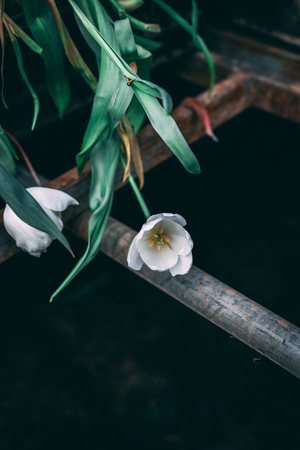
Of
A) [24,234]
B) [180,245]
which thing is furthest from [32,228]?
[180,245]

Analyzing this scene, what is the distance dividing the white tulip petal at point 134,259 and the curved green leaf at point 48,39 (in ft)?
1.39

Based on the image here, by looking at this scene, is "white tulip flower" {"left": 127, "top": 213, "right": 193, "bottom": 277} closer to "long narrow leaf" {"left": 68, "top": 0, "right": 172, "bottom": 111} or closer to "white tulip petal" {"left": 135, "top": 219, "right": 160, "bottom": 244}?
"white tulip petal" {"left": 135, "top": 219, "right": 160, "bottom": 244}

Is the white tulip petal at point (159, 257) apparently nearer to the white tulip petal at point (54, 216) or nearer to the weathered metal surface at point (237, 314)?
the weathered metal surface at point (237, 314)

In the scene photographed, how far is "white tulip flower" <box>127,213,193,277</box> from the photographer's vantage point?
0.66 m

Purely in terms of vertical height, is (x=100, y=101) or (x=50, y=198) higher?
(x=100, y=101)

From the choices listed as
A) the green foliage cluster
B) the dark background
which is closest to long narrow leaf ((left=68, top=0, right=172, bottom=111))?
the green foliage cluster

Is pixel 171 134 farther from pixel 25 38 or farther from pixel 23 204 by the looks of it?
pixel 25 38

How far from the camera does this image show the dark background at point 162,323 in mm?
1303

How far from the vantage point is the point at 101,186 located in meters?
0.75

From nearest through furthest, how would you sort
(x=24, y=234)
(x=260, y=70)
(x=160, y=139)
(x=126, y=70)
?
(x=126, y=70) < (x=24, y=234) < (x=160, y=139) < (x=260, y=70)

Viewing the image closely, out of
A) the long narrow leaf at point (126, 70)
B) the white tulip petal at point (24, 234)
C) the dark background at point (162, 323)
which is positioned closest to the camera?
the long narrow leaf at point (126, 70)

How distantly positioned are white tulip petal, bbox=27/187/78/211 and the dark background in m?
0.43

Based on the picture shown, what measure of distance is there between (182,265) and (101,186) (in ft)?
0.73

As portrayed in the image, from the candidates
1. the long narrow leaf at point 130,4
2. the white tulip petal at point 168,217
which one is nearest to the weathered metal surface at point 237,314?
the white tulip petal at point 168,217
